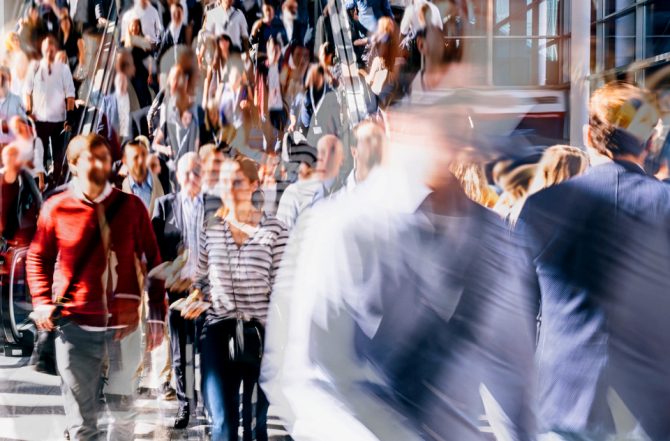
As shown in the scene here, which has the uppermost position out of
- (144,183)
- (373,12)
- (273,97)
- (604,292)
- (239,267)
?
(373,12)

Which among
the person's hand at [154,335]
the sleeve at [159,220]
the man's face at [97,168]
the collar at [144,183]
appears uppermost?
the man's face at [97,168]

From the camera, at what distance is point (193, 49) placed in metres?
2.26

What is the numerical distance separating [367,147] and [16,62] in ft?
3.18

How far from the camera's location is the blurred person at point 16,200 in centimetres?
227

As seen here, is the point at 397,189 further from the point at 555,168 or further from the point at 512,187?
the point at 555,168

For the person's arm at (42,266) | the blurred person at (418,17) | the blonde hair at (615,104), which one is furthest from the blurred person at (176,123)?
the blonde hair at (615,104)

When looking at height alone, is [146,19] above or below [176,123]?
above

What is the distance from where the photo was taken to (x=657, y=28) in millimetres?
2174

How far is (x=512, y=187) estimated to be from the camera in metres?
2.29

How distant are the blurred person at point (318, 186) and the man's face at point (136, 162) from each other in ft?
1.22

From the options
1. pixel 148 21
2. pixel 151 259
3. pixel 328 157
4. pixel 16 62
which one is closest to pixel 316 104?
pixel 328 157

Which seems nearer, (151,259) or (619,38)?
(619,38)

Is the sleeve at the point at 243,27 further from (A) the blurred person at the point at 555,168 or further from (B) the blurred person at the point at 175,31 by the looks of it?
(A) the blurred person at the point at 555,168

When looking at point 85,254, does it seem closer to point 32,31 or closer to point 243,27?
point 32,31
